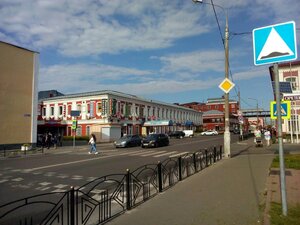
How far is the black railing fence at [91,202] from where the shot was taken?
539 cm

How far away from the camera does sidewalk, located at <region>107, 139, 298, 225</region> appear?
593 centimetres

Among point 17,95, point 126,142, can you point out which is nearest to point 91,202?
point 126,142

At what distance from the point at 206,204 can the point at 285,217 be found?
1.85 meters

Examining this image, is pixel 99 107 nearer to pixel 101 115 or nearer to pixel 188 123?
pixel 101 115

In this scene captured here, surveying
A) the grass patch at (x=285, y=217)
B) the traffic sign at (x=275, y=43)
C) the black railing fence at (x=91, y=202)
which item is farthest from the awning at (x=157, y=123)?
the traffic sign at (x=275, y=43)

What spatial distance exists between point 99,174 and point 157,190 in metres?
4.70

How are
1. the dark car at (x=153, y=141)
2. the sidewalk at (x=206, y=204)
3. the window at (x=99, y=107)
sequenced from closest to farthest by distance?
the sidewalk at (x=206, y=204)
the dark car at (x=153, y=141)
the window at (x=99, y=107)

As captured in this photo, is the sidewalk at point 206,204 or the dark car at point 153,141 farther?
the dark car at point 153,141

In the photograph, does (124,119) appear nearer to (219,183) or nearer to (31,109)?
(31,109)

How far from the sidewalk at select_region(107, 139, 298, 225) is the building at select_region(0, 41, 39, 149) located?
25665mm

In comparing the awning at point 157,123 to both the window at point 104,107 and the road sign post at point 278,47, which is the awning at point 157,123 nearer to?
the window at point 104,107

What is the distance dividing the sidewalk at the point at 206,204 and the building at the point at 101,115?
39987 millimetres

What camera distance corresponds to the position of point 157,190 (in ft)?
29.3

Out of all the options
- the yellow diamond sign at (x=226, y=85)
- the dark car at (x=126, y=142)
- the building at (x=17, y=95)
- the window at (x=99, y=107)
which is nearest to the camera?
the yellow diamond sign at (x=226, y=85)
